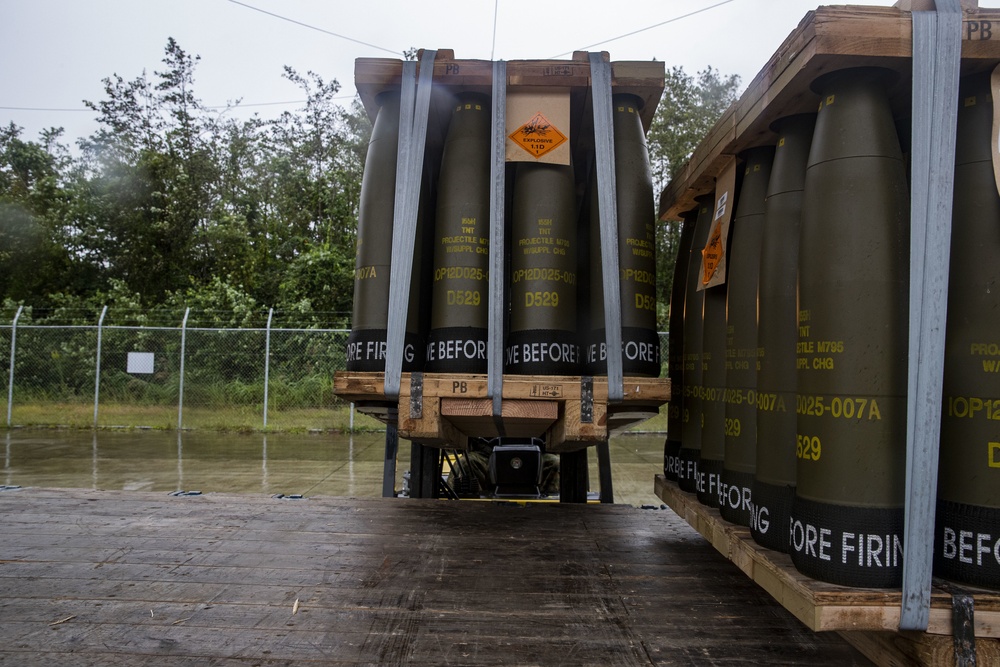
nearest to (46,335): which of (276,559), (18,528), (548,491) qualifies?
(548,491)

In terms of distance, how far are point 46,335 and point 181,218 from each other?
707 centimetres

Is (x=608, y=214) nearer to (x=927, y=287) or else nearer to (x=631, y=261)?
(x=631, y=261)

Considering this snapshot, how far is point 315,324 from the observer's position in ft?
53.0

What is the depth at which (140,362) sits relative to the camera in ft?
49.7

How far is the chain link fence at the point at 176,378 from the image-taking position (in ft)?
49.3

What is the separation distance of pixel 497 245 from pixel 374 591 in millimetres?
1387

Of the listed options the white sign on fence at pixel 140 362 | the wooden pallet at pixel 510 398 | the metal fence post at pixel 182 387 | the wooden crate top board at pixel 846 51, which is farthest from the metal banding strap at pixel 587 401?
the white sign on fence at pixel 140 362

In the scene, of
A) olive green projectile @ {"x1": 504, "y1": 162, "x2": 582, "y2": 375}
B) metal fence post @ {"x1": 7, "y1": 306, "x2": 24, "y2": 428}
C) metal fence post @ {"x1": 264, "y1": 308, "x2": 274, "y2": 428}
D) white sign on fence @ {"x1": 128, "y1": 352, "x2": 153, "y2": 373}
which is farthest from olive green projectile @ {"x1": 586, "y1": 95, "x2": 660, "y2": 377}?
metal fence post @ {"x1": 7, "y1": 306, "x2": 24, "y2": 428}

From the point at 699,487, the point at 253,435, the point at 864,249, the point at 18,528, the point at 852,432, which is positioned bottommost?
the point at 253,435

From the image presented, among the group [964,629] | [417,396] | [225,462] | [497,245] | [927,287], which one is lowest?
[225,462]

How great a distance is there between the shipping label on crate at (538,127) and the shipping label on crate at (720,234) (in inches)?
26.2

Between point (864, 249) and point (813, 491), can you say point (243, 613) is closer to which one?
point (813, 491)

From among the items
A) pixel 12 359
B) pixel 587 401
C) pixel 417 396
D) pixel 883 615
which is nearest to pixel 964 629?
pixel 883 615

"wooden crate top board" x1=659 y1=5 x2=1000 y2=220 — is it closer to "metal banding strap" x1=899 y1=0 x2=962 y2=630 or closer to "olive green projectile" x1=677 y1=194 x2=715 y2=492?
"metal banding strap" x1=899 y1=0 x2=962 y2=630
